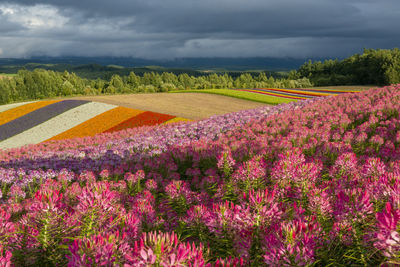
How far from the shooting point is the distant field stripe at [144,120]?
23.5 meters

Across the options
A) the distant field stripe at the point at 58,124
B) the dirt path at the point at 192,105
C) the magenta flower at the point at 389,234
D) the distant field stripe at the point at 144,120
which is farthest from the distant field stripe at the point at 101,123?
the magenta flower at the point at 389,234

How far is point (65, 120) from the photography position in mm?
26125

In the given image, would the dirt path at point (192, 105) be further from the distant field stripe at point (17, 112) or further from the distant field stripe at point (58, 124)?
the distant field stripe at point (17, 112)

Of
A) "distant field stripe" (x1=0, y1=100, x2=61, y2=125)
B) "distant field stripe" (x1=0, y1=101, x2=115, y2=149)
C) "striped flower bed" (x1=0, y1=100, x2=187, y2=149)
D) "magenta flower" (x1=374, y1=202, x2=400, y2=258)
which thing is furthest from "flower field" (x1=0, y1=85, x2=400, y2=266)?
"distant field stripe" (x1=0, y1=100, x2=61, y2=125)

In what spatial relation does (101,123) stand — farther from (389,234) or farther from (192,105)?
(389,234)

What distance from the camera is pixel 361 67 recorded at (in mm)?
64250

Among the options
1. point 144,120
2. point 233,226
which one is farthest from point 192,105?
point 233,226

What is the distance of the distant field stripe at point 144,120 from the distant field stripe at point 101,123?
2.39ft

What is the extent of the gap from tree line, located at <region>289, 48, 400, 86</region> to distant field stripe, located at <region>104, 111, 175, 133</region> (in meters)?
48.6

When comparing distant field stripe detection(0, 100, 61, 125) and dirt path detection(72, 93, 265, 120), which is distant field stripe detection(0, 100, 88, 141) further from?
dirt path detection(72, 93, 265, 120)

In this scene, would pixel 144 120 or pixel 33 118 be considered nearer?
pixel 144 120

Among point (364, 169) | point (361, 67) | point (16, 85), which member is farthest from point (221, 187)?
point (16, 85)

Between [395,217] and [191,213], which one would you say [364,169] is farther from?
[191,213]

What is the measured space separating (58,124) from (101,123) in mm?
4123
